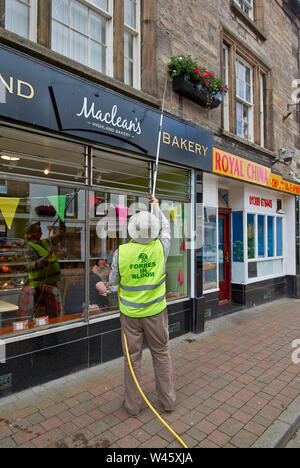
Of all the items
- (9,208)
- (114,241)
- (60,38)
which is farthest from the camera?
(114,241)

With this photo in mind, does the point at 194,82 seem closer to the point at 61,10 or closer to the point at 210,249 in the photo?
the point at 61,10

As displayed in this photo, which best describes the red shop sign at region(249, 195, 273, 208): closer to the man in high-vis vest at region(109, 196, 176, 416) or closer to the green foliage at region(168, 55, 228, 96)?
the green foliage at region(168, 55, 228, 96)

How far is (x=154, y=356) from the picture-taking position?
310 centimetres

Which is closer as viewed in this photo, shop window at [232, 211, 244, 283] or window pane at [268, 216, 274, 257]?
shop window at [232, 211, 244, 283]

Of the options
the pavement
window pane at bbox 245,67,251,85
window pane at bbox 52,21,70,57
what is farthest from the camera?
window pane at bbox 245,67,251,85

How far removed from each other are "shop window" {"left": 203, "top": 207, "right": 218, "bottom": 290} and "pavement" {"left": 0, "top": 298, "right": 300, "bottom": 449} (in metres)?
1.95

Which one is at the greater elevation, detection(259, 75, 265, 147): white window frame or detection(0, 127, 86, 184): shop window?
detection(259, 75, 265, 147): white window frame

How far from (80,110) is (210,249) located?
4207mm

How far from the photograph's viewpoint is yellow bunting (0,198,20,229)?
12.2ft

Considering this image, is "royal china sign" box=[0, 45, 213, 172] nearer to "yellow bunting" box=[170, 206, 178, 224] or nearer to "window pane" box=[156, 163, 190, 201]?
"window pane" box=[156, 163, 190, 201]

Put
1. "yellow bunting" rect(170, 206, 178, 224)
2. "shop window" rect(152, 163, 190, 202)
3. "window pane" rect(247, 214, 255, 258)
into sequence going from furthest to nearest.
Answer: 1. "window pane" rect(247, 214, 255, 258)
2. "yellow bunting" rect(170, 206, 178, 224)
3. "shop window" rect(152, 163, 190, 202)

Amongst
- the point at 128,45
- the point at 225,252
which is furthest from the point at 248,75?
the point at 225,252

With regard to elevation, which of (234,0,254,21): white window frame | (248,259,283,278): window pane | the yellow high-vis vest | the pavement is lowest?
the pavement

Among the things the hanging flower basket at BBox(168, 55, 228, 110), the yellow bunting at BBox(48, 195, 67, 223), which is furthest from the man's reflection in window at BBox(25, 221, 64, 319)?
the hanging flower basket at BBox(168, 55, 228, 110)
